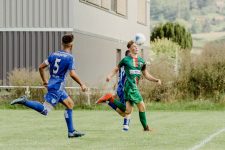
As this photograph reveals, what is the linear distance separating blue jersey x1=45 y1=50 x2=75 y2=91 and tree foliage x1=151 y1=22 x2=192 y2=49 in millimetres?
78277

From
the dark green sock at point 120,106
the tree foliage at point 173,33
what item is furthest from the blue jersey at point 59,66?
the tree foliage at point 173,33

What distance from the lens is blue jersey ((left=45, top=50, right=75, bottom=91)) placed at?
15.1 meters

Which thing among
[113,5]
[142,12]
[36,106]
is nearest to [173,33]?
[142,12]

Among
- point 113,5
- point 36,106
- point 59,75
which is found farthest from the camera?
point 113,5

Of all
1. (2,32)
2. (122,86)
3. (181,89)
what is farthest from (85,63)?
(122,86)

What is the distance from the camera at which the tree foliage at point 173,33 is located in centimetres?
9381

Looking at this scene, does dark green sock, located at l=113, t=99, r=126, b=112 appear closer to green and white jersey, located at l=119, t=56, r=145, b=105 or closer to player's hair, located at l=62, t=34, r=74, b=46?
green and white jersey, located at l=119, t=56, r=145, b=105

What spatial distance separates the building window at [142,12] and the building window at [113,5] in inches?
234

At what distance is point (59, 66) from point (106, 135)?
2000 millimetres

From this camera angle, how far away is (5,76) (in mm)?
37656

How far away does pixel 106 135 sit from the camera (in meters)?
16.2

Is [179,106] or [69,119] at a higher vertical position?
[69,119]

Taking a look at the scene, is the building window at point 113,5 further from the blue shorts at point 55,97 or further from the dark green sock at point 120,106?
the blue shorts at point 55,97

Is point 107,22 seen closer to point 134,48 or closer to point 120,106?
point 120,106
